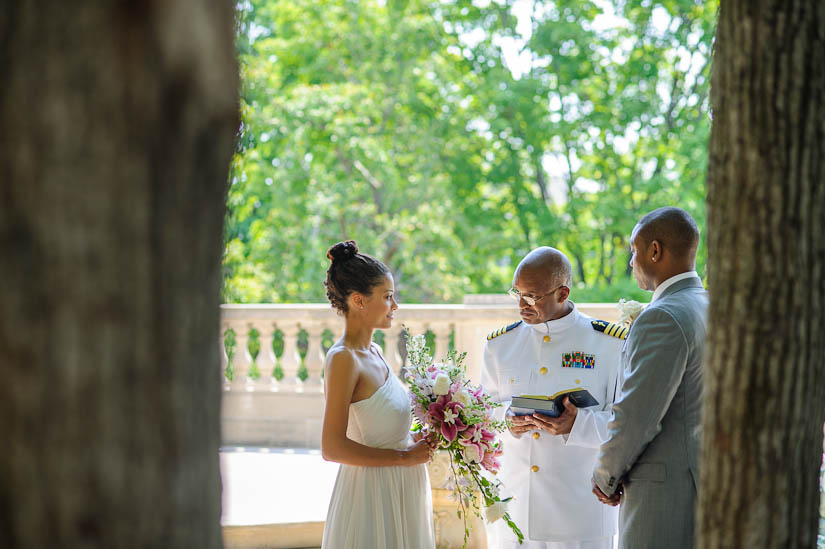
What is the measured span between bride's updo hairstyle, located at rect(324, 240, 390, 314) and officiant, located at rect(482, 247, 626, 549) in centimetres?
71

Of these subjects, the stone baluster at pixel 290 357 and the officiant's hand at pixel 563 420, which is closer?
the officiant's hand at pixel 563 420

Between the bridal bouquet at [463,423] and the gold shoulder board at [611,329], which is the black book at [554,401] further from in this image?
the gold shoulder board at [611,329]

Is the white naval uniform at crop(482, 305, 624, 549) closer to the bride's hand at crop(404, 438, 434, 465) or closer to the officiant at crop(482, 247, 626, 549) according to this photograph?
the officiant at crop(482, 247, 626, 549)

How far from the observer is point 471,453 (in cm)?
341

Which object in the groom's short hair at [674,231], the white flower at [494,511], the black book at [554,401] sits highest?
the groom's short hair at [674,231]

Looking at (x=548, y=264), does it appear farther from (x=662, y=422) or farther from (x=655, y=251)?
(x=662, y=422)

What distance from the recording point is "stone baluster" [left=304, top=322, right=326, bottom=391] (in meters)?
8.00

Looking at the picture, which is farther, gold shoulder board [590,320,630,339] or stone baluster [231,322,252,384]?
stone baluster [231,322,252,384]

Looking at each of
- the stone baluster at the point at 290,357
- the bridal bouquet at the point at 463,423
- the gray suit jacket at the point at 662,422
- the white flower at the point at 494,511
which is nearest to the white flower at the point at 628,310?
the gray suit jacket at the point at 662,422

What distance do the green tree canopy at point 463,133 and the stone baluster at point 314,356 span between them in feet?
19.0

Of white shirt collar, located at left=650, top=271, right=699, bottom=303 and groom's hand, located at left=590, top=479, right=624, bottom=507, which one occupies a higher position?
white shirt collar, located at left=650, top=271, right=699, bottom=303

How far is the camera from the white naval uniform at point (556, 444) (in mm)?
3553

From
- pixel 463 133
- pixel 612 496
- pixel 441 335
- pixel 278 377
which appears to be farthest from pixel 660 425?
pixel 463 133

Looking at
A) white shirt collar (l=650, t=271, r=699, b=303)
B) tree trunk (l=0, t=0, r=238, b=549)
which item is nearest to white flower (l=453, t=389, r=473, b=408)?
white shirt collar (l=650, t=271, r=699, b=303)
